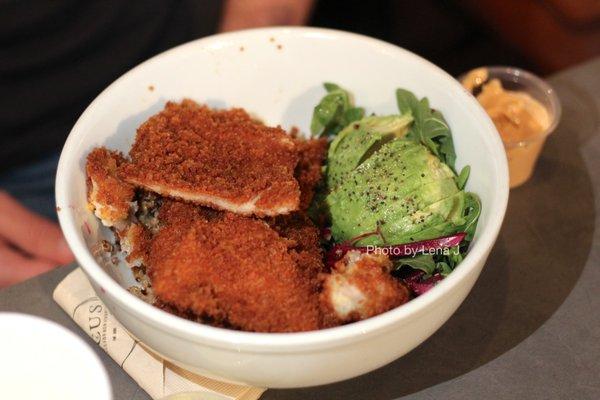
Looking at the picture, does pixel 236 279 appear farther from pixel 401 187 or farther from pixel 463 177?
pixel 463 177

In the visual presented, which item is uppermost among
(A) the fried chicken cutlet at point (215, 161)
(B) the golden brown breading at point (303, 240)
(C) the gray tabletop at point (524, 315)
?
(A) the fried chicken cutlet at point (215, 161)

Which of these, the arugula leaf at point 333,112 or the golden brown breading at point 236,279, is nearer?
the golden brown breading at point 236,279

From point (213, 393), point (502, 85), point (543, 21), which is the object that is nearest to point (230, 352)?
point (213, 393)

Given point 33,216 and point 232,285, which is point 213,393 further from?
point 33,216

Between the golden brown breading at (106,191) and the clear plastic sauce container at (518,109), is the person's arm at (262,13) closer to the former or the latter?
the clear plastic sauce container at (518,109)

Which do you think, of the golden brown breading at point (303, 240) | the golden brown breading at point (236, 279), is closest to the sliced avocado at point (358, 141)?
the golden brown breading at point (303, 240)

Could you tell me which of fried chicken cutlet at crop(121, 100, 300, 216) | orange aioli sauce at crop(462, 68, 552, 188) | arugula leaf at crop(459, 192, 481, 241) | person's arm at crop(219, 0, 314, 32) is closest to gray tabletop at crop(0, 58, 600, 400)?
orange aioli sauce at crop(462, 68, 552, 188)

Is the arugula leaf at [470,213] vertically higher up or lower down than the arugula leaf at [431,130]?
lower down
